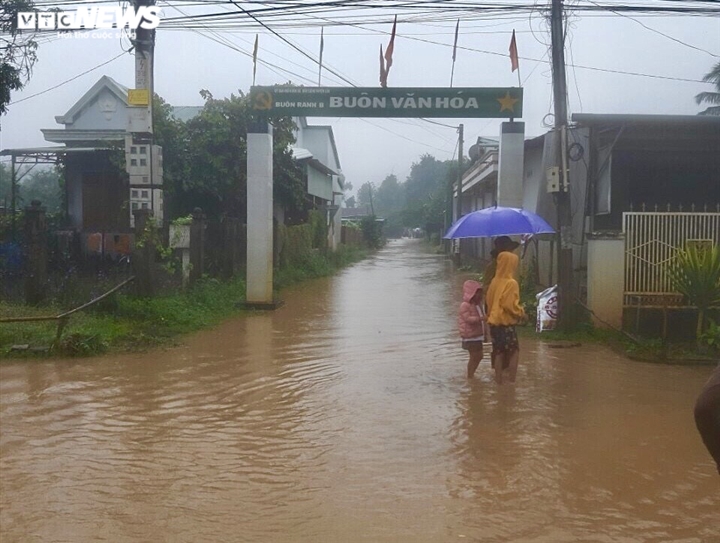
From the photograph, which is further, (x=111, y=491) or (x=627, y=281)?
(x=627, y=281)

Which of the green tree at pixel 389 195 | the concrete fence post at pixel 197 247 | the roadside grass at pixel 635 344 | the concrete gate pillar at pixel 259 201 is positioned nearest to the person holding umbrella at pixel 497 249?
the roadside grass at pixel 635 344

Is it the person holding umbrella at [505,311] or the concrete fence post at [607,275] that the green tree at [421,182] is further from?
the person holding umbrella at [505,311]

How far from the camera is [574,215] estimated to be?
53.8 ft

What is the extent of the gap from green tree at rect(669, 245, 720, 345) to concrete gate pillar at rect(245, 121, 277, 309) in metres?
7.42

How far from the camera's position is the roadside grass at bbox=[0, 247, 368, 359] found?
10.5 meters

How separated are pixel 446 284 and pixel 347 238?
23039 mm

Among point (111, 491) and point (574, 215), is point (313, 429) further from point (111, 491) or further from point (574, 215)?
point (574, 215)

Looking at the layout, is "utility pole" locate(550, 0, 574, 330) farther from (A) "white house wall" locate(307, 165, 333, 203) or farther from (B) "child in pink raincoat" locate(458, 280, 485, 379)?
(A) "white house wall" locate(307, 165, 333, 203)

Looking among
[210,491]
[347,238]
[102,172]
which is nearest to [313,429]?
[210,491]

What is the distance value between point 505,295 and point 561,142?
4904mm

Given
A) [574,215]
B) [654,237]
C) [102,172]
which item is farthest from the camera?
[102,172]

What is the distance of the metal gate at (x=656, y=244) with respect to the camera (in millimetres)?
12281

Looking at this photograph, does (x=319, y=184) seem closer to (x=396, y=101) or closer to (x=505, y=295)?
(x=396, y=101)

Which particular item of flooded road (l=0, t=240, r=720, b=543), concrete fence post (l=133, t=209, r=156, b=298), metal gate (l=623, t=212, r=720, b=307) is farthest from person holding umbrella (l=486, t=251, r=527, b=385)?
concrete fence post (l=133, t=209, r=156, b=298)
